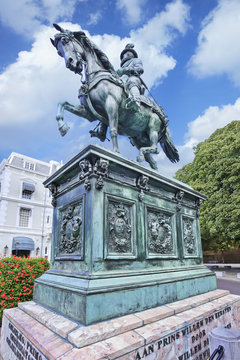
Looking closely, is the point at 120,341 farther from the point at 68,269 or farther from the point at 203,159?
the point at 203,159

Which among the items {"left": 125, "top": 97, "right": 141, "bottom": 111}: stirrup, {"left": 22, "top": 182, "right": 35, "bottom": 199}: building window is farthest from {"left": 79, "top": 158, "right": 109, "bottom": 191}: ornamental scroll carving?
{"left": 22, "top": 182, "right": 35, "bottom": 199}: building window

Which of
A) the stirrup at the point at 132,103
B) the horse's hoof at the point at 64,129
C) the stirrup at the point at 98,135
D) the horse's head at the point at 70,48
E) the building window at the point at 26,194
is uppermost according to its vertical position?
the building window at the point at 26,194

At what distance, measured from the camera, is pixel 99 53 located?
470 centimetres

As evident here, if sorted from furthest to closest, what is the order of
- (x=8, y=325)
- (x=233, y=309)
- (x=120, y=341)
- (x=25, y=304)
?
(x=233, y=309), (x=25, y=304), (x=8, y=325), (x=120, y=341)

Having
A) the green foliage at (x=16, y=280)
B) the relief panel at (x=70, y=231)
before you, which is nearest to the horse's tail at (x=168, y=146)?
the relief panel at (x=70, y=231)

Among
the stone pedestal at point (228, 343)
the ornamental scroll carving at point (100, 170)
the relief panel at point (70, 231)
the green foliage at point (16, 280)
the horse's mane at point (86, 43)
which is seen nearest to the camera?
the stone pedestal at point (228, 343)

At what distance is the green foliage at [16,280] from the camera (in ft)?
18.1

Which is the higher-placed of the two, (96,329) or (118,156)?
(118,156)

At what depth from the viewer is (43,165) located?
1293 inches

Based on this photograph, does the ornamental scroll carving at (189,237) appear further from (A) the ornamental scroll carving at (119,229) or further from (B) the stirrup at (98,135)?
(B) the stirrup at (98,135)

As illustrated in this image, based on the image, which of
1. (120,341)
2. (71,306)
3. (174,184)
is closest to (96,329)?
(120,341)

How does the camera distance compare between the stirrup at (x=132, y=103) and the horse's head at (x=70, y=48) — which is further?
the stirrup at (x=132, y=103)

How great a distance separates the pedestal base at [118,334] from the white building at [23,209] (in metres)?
25.2

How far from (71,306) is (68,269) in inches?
27.8
